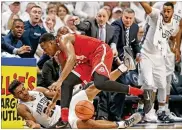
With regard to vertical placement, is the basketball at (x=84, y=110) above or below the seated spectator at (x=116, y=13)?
below

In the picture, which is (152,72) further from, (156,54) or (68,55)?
(68,55)

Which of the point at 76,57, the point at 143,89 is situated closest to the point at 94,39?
the point at 76,57

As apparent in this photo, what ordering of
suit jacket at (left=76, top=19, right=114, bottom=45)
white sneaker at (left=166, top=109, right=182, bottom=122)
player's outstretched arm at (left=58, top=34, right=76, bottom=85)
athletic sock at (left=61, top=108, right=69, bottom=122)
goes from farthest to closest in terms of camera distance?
white sneaker at (left=166, top=109, right=182, bottom=122) → suit jacket at (left=76, top=19, right=114, bottom=45) → athletic sock at (left=61, top=108, right=69, bottom=122) → player's outstretched arm at (left=58, top=34, right=76, bottom=85)

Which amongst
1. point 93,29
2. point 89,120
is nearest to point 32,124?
point 89,120

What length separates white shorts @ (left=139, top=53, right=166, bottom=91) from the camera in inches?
282

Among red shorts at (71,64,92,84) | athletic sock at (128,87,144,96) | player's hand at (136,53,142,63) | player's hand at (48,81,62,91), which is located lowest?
athletic sock at (128,87,144,96)

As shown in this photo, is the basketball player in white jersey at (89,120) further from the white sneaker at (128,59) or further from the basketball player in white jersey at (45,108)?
Answer: the white sneaker at (128,59)

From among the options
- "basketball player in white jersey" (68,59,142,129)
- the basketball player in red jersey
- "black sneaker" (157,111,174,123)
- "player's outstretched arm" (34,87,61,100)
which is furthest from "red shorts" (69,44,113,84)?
"black sneaker" (157,111,174,123)

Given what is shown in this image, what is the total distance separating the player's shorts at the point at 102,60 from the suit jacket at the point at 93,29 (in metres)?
0.19

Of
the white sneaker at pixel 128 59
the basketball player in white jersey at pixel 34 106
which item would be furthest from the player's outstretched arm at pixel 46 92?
the white sneaker at pixel 128 59

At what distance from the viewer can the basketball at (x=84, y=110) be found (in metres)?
6.79

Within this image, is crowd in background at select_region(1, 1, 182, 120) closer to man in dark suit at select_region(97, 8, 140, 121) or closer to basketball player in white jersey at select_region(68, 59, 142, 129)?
man in dark suit at select_region(97, 8, 140, 121)

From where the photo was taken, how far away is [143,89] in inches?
280

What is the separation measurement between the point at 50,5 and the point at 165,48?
120 centimetres
